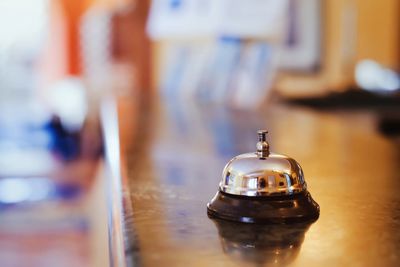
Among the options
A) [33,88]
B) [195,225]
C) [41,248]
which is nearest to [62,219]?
[41,248]

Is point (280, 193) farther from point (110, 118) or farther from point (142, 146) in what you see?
point (110, 118)

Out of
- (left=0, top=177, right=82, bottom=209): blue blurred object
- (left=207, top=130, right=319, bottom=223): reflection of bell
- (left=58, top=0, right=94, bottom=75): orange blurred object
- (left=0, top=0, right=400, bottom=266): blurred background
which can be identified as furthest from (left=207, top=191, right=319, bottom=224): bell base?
(left=58, top=0, right=94, bottom=75): orange blurred object

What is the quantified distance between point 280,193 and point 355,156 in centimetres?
57

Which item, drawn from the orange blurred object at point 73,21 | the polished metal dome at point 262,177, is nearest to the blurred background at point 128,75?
the orange blurred object at point 73,21

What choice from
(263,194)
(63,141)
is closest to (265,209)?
(263,194)

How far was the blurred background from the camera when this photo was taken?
226cm

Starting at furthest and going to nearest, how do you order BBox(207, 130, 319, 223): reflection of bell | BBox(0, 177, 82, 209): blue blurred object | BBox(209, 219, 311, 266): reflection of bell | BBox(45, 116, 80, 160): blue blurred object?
BBox(45, 116, 80, 160): blue blurred object
BBox(0, 177, 82, 209): blue blurred object
BBox(207, 130, 319, 223): reflection of bell
BBox(209, 219, 311, 266): reflection of bell

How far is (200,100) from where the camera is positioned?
2.89 meters

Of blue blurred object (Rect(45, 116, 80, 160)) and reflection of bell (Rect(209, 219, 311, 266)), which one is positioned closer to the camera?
reflection of bell (Rect(209, 219, 311, 266))

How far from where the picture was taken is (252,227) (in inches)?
22.2

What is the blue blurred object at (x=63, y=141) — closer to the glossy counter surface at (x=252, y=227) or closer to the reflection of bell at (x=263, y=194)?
the glossy counter surface at (x=252, y=227)

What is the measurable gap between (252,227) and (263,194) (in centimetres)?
3

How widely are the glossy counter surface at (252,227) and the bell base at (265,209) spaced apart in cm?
1

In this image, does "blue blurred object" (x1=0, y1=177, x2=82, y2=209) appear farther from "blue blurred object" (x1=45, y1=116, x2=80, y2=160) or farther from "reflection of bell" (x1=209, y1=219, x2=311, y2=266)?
"reflection of bell" (x1=209, y1=219, x2=311, y2=266)
